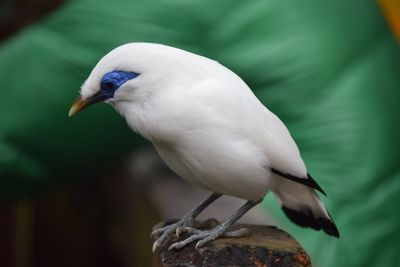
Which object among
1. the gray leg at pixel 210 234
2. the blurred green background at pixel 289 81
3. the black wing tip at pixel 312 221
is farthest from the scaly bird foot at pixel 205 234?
the blurred green background at pixel 289 81

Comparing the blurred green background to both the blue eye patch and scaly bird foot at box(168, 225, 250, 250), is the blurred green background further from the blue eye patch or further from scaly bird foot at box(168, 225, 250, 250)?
the blue eye patch

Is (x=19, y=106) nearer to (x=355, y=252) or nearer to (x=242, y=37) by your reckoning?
(x=242, y=37)

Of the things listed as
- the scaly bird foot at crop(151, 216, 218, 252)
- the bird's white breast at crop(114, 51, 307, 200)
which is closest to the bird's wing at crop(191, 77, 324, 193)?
the bird's white breast at crop(114, 51, 307, 200)

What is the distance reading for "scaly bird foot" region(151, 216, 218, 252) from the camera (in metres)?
0.89

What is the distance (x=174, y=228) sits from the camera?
2.99ft

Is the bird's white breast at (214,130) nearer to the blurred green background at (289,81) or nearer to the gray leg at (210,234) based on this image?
the gray leg at (210,234)

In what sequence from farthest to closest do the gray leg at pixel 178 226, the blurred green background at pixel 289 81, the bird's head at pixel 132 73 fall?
1. the blurred green background at pixel 289 81
2. the gray leg at pixel 178 226
3. the bird's head at pixel 132 73

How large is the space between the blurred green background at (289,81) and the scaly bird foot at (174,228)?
0.49 m

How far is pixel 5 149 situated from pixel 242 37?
495 mm

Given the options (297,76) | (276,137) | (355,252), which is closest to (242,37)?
(297,76)

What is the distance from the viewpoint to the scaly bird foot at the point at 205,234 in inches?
33.3

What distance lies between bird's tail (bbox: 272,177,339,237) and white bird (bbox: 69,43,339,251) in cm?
8

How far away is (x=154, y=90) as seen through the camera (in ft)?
2.64

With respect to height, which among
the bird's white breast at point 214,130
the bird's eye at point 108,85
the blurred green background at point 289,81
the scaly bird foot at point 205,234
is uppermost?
the bird's eye at point 108,85
